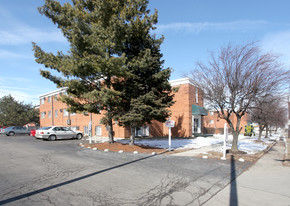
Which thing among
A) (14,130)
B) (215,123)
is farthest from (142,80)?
(215,123)

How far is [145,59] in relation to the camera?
35.8 ft

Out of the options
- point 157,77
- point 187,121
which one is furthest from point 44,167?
point 187,121

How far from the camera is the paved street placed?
13.8 ft

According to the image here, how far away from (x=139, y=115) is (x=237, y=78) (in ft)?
19.8

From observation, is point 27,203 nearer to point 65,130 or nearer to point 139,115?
point 139,115

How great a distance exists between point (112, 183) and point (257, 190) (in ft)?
13.1

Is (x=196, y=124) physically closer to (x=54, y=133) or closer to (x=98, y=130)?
(x=98, y=130)

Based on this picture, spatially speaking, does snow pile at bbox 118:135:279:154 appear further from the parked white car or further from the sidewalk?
the parked white car

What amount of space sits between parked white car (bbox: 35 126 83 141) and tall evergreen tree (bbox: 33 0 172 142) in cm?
834

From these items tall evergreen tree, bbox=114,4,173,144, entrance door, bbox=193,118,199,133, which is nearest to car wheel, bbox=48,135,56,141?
tall evergreen tree, bbox=114,4,173,144

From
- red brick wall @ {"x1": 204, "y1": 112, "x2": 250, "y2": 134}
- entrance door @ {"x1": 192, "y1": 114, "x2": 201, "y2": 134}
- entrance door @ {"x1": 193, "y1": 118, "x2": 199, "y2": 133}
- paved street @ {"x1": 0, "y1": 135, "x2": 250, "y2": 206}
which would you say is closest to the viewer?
paved street @ {"x1": 0, "y1": 135, "x2": 250, "y2": 206}

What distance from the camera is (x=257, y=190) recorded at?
4.96m

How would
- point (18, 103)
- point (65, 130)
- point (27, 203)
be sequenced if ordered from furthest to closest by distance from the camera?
point (18, 103)
point (65, 130)
point (27, 203)

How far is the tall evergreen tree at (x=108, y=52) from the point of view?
10.6m
